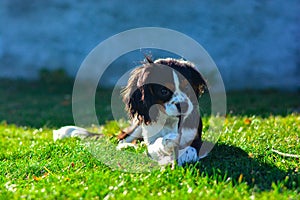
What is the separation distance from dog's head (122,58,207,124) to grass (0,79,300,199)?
434mm

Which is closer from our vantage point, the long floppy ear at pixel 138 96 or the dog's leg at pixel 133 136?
the long floppy ear at pixel 138 96

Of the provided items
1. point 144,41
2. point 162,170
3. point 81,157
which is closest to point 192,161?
point 162,170

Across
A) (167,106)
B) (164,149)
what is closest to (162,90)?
(167,106)

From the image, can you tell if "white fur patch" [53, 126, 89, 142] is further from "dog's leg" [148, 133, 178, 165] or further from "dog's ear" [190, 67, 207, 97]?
"dog's ear" [190, 67, 207, 97]

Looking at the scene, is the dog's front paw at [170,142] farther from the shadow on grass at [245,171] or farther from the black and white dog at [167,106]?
the shadow on grass at [245,171]

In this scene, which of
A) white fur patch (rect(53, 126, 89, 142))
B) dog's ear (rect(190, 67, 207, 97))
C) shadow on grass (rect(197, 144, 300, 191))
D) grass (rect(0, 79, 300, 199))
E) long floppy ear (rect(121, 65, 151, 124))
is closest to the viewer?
grass (rect(0, 79, 300, 199))

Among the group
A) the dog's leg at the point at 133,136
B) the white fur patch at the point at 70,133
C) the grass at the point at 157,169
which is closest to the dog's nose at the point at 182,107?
the grass at the point at 157,169

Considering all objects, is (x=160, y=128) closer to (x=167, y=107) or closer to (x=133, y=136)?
(x=167, y=107)

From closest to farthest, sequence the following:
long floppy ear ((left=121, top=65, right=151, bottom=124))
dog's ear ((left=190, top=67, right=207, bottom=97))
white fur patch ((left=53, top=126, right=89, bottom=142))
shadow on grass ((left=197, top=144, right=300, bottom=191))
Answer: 1. shadow on grass ((left=197, top=144, right=300, bottom=191))
2. long floppy ear ((left=121, top=65, right=151, bottom=124))
3. dog's ear ((left=190, top=67, right=207, bottom=97))
4. white fur patch ((left=53, top=126, right=89, bottom=142))

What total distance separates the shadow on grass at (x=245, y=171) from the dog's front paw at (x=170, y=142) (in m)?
0.25

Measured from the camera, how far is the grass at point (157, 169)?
3475mm

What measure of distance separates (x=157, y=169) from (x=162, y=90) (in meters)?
0.61

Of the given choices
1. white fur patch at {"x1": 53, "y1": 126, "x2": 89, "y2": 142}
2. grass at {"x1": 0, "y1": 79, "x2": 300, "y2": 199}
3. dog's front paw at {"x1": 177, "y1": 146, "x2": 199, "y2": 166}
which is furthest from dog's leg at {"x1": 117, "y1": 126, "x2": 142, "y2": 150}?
dog's front paw at {"x1": 177, "y1": 146, "x2": 199, "y2": 166}

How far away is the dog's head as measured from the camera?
402 cm
